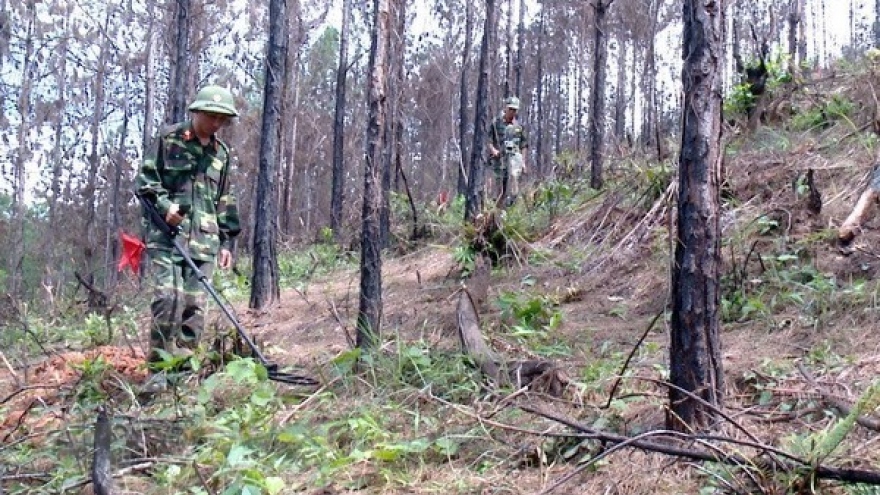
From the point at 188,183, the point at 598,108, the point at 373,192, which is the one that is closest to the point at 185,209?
the point at 188,183

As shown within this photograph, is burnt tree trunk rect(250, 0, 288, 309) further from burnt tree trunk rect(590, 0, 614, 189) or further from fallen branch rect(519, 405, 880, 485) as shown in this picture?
fallen branch rect(519, 405, 880, 485)

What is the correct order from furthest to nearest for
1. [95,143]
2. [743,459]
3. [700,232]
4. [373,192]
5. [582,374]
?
[95,143] < [373,192] < [582,374] < [700,232] < [743,459]

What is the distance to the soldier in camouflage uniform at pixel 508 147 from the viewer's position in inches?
371

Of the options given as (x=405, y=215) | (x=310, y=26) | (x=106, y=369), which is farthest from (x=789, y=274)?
(x=310, y=26)

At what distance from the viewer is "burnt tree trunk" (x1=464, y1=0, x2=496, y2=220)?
9.18m

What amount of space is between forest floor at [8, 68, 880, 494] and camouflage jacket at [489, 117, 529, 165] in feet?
9.48

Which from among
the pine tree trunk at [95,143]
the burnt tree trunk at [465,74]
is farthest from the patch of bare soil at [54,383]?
the pine tree trunk at [95,143]

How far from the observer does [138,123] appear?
2497cm

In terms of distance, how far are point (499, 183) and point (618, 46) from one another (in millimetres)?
23138

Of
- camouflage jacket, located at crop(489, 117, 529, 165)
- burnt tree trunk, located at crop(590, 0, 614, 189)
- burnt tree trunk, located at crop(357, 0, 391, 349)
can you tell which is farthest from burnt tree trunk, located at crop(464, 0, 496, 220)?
burnt tree trunk, located at crop(357, 0, 391, 349)

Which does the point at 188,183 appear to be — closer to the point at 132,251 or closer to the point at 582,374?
the point at 132,251

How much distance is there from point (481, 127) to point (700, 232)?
748cm

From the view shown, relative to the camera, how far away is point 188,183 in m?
4.25

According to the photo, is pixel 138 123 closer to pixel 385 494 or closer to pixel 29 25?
pixel 29 25
